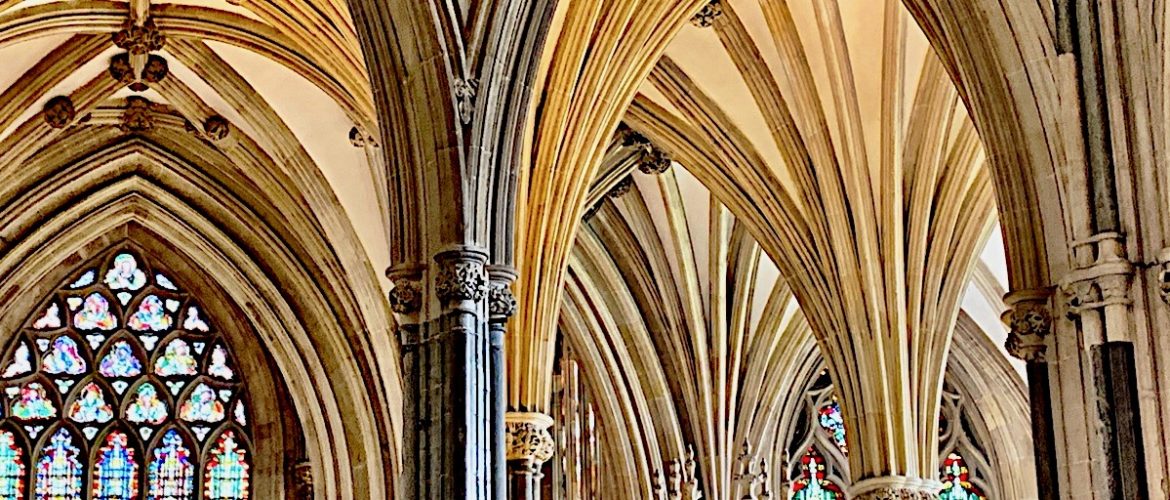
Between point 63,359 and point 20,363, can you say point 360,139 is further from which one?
point 20,363

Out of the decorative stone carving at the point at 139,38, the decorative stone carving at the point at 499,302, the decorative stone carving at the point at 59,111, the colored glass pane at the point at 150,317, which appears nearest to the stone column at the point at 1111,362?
the decorative stone carving at the point at 499,302

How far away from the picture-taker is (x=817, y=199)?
20.3 metres

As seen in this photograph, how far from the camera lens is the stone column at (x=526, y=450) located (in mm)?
17469

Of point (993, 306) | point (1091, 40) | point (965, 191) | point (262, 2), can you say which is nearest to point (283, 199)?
point (262, 2)

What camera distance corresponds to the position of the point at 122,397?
25.0 m

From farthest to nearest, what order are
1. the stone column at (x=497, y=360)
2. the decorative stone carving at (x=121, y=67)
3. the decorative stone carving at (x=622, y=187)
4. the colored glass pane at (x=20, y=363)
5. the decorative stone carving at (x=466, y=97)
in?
the colored glass pane at (x=20, y=363)
the decorative stone carving at (x=622, y=187)
the decorative stone carving at (x=121, y=67)
the decorative stone carving at (x=466, y=97)
the stone column at (x=497, y=360)

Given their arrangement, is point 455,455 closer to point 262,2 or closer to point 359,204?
point 262,2

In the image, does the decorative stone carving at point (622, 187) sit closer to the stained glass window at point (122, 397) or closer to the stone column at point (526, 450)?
the stained glass window at point (122, 397)

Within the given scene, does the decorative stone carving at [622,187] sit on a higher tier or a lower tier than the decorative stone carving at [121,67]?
lower

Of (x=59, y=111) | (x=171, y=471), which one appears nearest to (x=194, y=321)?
(x=171, y=471)

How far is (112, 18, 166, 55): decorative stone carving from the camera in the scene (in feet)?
67.8

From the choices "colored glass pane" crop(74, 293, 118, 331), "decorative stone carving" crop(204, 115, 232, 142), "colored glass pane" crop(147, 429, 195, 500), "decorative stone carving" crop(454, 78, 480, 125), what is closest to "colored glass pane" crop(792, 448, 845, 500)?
"colored glass pane" crop(147, 429, 195, 500)

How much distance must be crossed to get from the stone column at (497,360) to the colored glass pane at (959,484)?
15.4 meters

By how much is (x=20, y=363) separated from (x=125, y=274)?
1.59m
